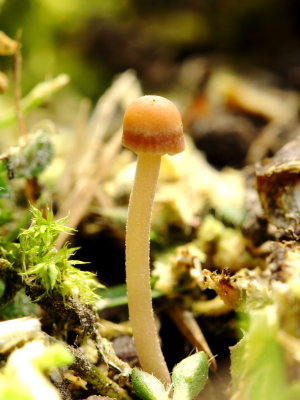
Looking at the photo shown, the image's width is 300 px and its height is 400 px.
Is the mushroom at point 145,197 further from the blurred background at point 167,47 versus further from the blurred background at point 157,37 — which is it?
the blurred background at point 157,37

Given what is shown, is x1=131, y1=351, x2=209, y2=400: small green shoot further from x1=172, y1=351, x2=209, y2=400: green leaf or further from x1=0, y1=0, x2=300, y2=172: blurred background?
x1=0, y1=0, x2=300, y2=172: blurred background

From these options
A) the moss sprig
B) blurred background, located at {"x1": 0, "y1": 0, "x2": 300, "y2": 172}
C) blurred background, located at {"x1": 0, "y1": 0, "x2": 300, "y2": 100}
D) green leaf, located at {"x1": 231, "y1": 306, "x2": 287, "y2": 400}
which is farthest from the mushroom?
blurred background, located at {"x1": 0, "y1": 0, "x2": 300, "y2": 100}

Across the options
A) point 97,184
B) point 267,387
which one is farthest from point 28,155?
point 267,387

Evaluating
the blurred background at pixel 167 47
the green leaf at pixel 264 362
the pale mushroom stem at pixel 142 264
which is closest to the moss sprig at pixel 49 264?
the pale mushroom stem at pixel 142 264


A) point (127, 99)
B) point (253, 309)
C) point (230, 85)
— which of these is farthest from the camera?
point (230, 85)

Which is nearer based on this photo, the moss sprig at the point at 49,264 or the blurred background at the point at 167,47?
the moss sprig at the point at 49,264

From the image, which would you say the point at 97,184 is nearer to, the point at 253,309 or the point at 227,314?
the point at 227,314

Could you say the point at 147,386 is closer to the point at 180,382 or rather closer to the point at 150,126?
the point at 180,382

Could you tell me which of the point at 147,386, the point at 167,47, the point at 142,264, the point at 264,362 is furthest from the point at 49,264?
the point at 167,47
